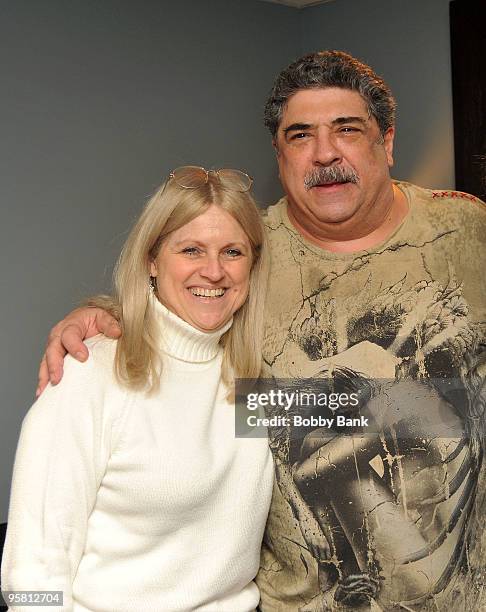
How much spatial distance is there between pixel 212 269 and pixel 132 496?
440mm

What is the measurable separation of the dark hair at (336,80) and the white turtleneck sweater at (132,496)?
23.0 inches

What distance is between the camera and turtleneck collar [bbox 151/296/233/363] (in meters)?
1.64

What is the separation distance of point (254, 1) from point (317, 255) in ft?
9.69

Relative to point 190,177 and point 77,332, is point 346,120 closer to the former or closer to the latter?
point 190,177

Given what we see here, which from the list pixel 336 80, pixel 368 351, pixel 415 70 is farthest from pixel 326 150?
pixel 415 70

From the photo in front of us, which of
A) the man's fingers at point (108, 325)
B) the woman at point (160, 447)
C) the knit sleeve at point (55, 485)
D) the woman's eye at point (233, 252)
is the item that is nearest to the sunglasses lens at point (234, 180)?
the woman at point (160, 447)

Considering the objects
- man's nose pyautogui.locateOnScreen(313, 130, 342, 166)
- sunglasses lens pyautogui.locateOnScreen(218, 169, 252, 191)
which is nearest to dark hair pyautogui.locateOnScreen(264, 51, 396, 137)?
man's nose pyautogui.locateOnScreen(313, 130, 342, 166)

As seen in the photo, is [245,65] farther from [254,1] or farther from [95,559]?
[95,559]

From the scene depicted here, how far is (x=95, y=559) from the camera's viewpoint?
153 centimetres

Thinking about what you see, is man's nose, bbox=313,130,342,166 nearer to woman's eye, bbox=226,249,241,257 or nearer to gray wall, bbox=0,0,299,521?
woman's eye, bbox=226,249,241,257

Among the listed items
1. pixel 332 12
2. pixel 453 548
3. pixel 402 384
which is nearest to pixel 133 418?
pixel 402 384

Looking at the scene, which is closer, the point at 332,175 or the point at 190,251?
the point at 190,251

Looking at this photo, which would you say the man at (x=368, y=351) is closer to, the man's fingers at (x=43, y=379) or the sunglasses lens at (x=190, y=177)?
Answer: the man's fingers at (x=43, y=379)

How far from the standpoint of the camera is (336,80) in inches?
71.5
